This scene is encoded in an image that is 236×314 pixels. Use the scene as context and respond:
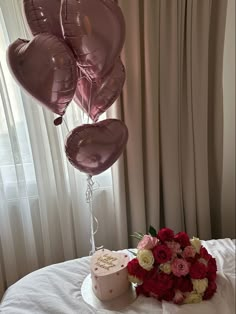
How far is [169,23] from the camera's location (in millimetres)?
1772

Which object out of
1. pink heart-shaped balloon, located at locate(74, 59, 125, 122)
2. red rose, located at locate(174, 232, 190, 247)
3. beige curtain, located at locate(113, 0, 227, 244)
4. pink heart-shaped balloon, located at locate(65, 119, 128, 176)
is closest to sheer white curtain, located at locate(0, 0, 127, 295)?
beige curtain, located at locate(113, 0, 227, 244)

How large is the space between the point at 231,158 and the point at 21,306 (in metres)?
1.59

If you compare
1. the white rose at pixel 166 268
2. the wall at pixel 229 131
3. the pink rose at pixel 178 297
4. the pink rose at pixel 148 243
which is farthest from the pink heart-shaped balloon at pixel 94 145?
the wall at pixel 229 131

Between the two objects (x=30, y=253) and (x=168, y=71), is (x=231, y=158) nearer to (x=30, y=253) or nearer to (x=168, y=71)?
(x=168, y=71)

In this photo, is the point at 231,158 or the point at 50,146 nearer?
the point at 50,146

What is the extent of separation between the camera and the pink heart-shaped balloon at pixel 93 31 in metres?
1.11

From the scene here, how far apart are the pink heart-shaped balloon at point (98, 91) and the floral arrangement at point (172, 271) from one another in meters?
0.58

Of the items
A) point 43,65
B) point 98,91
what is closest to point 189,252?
point 98,91

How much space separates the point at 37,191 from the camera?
1856 mm

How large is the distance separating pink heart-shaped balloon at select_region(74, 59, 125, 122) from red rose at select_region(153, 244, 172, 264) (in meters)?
0.60

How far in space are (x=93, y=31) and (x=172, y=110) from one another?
0.87 metres

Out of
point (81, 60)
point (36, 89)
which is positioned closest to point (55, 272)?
point (36, 89)

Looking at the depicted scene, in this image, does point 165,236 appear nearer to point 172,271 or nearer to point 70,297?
point 172,271

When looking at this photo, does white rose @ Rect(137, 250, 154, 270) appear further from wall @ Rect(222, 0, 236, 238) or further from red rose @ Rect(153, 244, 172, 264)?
wall @ Rect(222, 0, 236, 238)
